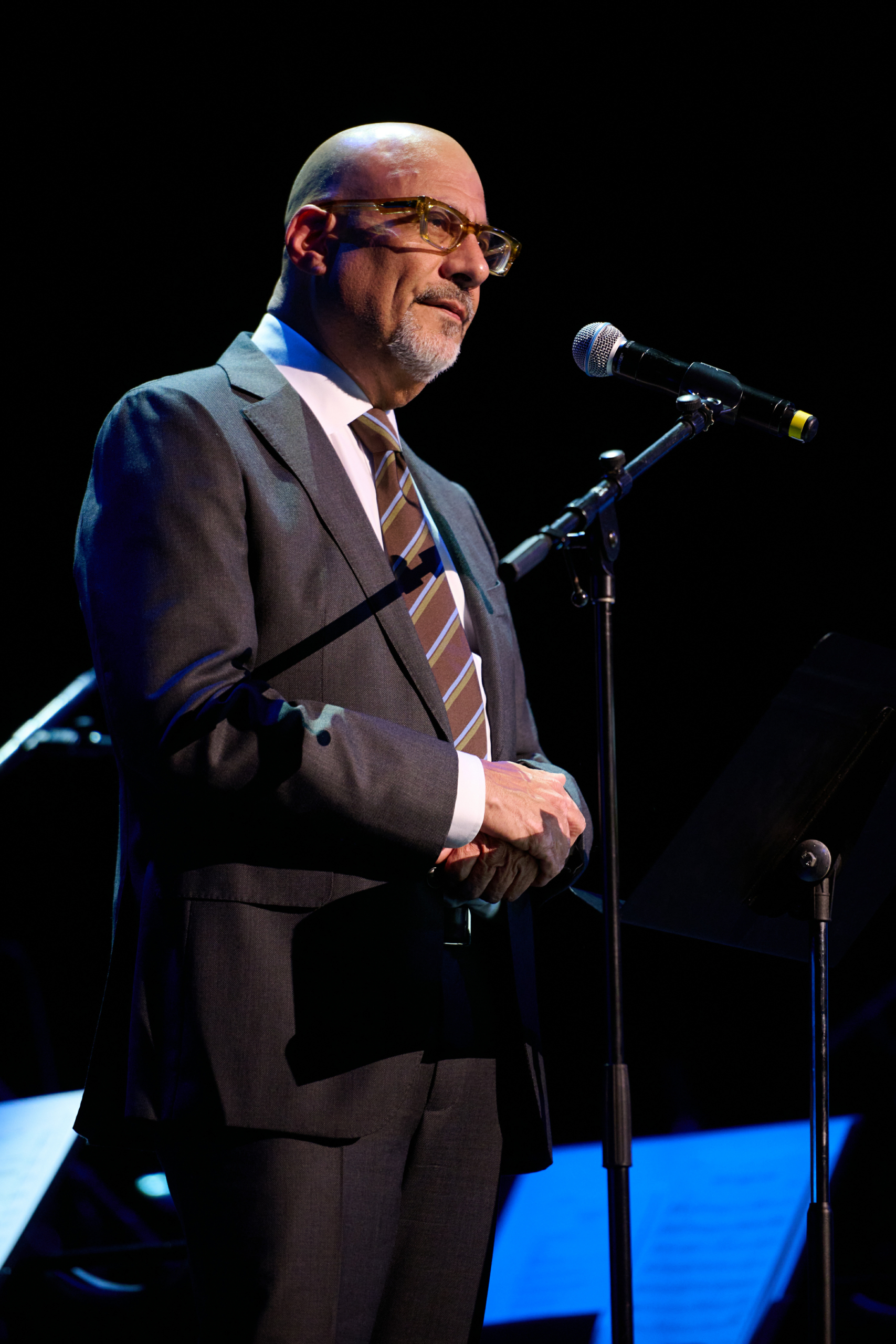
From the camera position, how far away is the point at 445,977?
153 cm

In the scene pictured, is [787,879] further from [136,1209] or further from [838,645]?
[136,1209]

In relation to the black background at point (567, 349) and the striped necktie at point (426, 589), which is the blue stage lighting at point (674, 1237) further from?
the striped necktie at point (426, 589)

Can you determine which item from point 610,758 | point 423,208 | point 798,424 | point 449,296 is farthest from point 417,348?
point 610,758

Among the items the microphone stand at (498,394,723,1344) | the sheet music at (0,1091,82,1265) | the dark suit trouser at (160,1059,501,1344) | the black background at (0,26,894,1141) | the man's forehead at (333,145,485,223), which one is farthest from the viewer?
the black background at (0,26,894,1141)

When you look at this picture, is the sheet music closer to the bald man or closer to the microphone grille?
the bald man

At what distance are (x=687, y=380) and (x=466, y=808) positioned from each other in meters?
0.71

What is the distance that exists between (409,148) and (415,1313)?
5.43ft

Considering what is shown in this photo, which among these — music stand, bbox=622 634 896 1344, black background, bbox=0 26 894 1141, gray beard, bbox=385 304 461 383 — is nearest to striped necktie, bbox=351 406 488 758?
gray beard, bbox=385 304 461 383

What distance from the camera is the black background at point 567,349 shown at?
3.42 meters

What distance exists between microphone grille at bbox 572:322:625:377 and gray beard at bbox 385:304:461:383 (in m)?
0.23

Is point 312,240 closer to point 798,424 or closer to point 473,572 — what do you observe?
point 473,572

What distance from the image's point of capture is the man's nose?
75.7 inches

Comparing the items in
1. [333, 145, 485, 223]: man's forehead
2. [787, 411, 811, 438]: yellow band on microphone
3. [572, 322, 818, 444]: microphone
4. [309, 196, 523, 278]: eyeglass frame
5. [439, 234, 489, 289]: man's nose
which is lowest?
[787, 411, 811, 438]: yellow band on microphone

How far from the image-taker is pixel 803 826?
6.05ft
